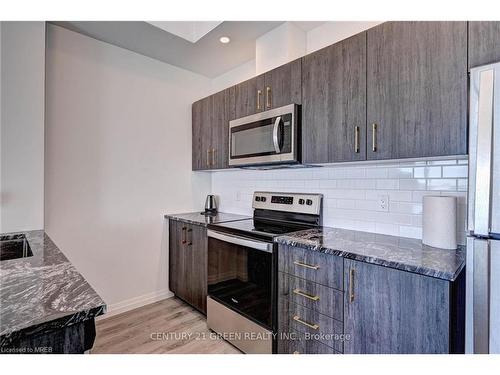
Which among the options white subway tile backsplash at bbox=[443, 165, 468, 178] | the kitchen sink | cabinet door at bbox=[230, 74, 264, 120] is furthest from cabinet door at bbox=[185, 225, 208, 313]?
white subway tile backsplash at bbox=[443, 165, 468, 178]

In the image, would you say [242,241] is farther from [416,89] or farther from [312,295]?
[416,89]

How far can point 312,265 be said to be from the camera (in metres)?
1.52

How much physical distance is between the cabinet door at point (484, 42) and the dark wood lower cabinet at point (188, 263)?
2018mm

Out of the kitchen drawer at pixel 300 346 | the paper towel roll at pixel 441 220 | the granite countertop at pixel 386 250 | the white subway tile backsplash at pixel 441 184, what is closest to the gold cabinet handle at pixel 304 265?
the granite countertop at pixel 386 250

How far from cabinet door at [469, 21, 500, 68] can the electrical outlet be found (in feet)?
2.88

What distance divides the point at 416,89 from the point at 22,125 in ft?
8.06

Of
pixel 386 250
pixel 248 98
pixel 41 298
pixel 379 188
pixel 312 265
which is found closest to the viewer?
pixel 41 298

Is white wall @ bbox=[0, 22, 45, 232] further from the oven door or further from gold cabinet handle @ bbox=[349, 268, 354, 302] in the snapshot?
gold cabinet handle @ bbox=[349, 268, 354, 302]

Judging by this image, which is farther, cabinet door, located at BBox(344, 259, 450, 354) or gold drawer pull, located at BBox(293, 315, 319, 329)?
gold drawer pull, located at BBox(293, 315, 319, 329)

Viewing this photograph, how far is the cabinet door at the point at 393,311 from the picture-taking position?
44.0 inches

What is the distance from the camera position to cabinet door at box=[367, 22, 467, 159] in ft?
4.21

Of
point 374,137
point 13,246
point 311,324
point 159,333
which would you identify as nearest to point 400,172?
point 374,137

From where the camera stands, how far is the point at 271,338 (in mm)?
1716

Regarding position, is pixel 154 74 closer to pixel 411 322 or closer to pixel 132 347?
pixel 132 347
